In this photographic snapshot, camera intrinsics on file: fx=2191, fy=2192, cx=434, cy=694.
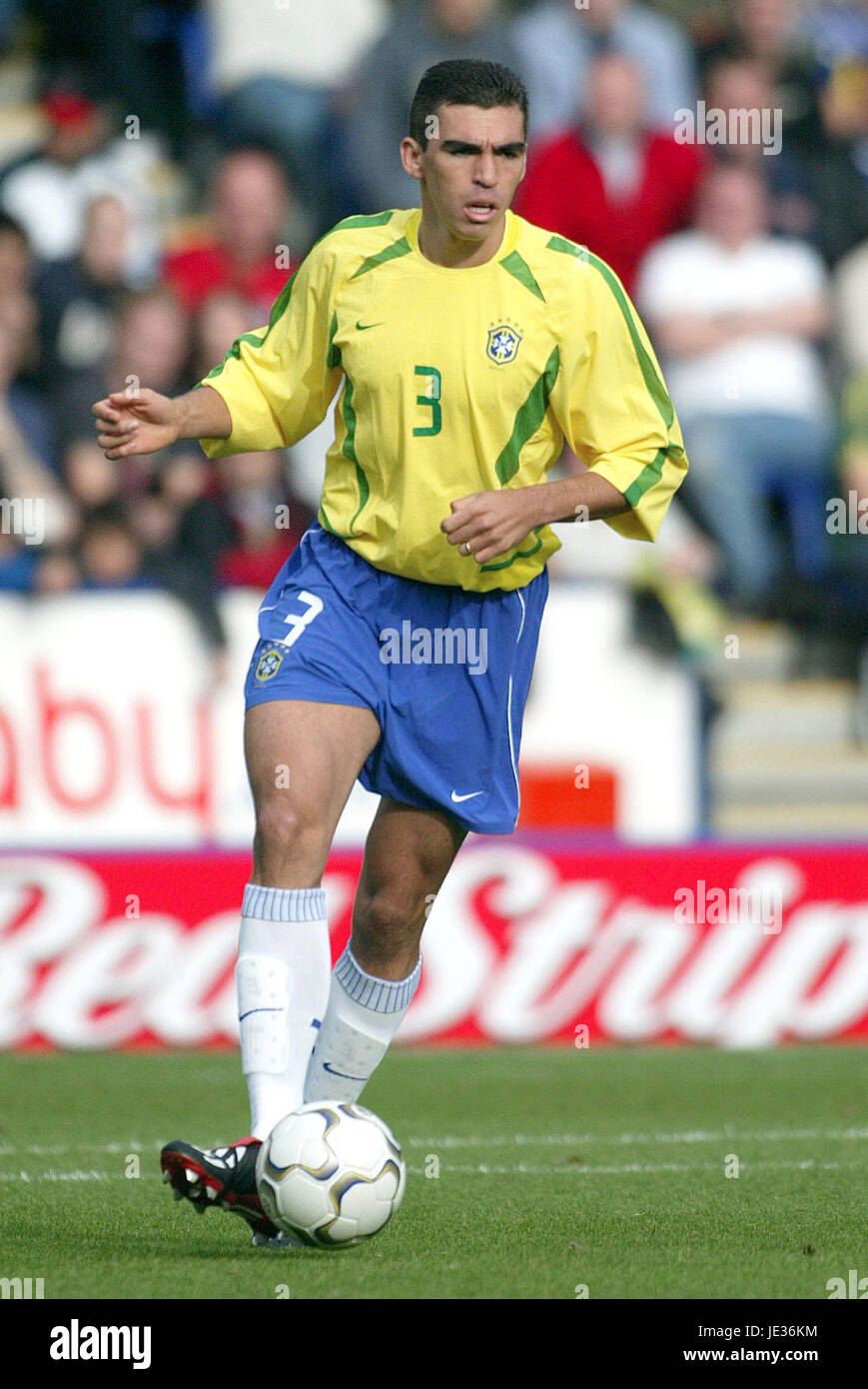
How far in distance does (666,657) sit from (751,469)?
119cm

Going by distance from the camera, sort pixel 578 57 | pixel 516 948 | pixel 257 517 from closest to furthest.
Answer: pixel 516 948, pixel 257 517, pixel 578 57

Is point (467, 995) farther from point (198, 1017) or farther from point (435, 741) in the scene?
point (435, 741)

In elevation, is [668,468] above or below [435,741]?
above

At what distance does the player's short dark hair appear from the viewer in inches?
184

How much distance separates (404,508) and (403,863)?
30.9 inches

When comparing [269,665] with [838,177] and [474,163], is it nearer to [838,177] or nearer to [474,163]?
[474,163]

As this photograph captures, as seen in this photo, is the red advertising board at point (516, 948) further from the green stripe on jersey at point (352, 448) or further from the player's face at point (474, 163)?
the player's face at point (474, 163)

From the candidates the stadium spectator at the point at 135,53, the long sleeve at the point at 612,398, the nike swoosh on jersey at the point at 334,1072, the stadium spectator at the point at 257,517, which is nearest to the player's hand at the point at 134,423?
the long sleeve at the point at 612,398

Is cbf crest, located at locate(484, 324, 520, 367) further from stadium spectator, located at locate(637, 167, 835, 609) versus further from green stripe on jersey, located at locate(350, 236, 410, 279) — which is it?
stadium spectator, located at locate(637, 167, 835, 609)

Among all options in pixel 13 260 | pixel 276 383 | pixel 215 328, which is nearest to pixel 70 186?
pixel 13 260

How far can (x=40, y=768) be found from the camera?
10359mm

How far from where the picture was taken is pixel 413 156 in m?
4.81

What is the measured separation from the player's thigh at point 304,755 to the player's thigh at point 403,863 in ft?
0.74
